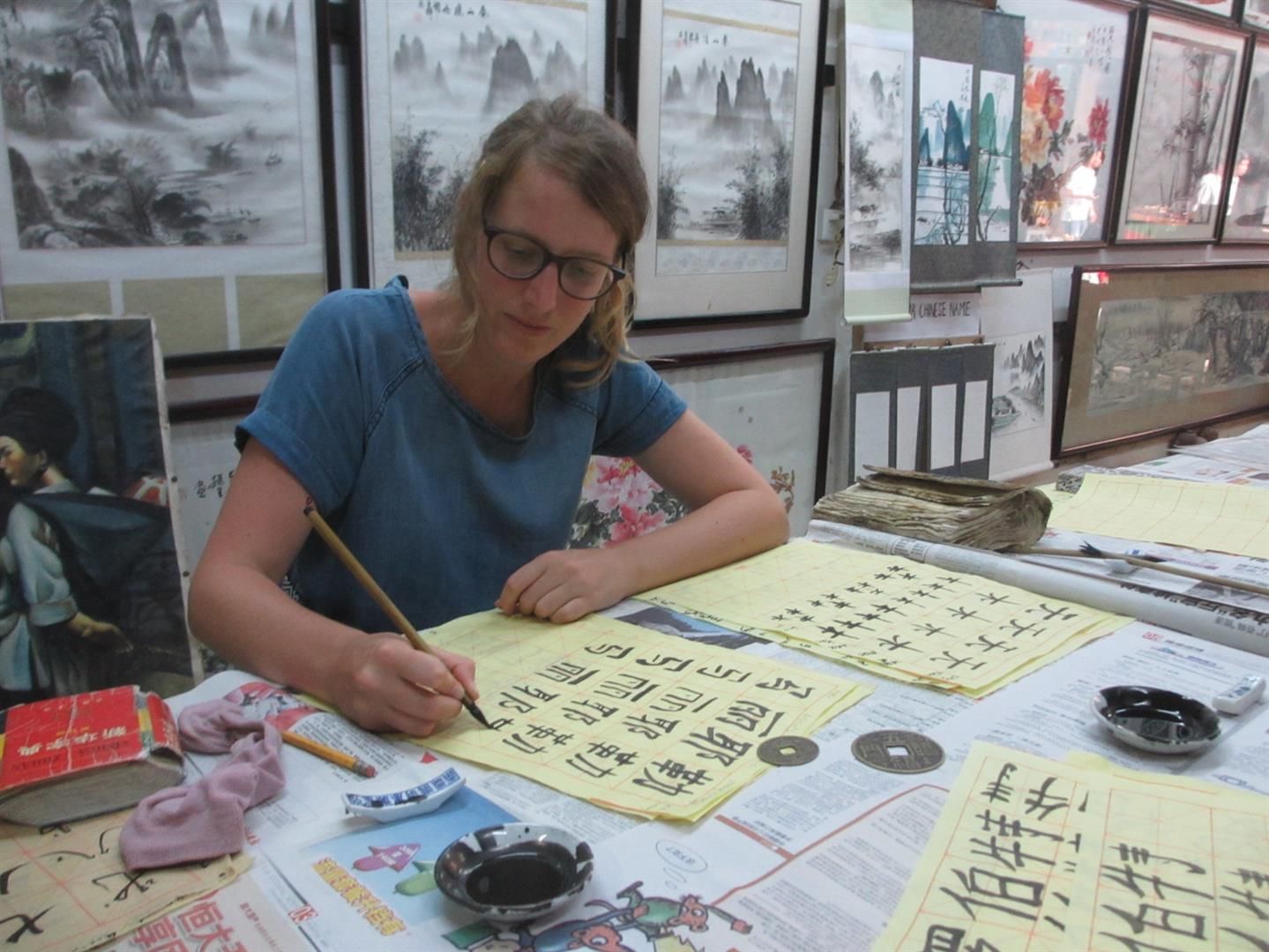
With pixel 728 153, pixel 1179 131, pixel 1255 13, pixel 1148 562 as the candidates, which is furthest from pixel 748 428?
pixel 1255 13

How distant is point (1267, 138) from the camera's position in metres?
3.72

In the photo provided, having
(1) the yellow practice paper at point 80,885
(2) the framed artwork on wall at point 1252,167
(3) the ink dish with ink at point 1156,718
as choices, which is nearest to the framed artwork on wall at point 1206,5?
(2) the framed artwork on wall at point 1252,167

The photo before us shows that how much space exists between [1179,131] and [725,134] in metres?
2.03

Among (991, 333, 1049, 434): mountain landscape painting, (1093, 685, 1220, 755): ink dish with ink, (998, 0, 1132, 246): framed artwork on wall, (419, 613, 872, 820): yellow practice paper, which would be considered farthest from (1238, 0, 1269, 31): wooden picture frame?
(419, 613, 872, 820): yellow practice paper

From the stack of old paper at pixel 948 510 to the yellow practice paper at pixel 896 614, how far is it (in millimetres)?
109

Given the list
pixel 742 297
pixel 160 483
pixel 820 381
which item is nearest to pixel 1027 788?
pixel 160 483

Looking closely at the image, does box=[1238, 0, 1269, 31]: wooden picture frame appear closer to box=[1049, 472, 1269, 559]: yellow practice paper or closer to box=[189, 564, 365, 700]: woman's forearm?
box=[1049, 472, 1269, 559]: yellow practice paper

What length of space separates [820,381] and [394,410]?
A: 1599 mm

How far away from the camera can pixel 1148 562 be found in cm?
122

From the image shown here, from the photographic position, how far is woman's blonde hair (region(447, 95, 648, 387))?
104 cm

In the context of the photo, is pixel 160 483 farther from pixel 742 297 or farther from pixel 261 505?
pixel 742 297

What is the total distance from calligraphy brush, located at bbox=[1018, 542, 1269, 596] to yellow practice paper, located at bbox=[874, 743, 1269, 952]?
1.68 feet

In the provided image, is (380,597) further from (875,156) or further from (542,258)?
(875,156)

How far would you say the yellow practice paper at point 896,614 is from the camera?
3.07ft
